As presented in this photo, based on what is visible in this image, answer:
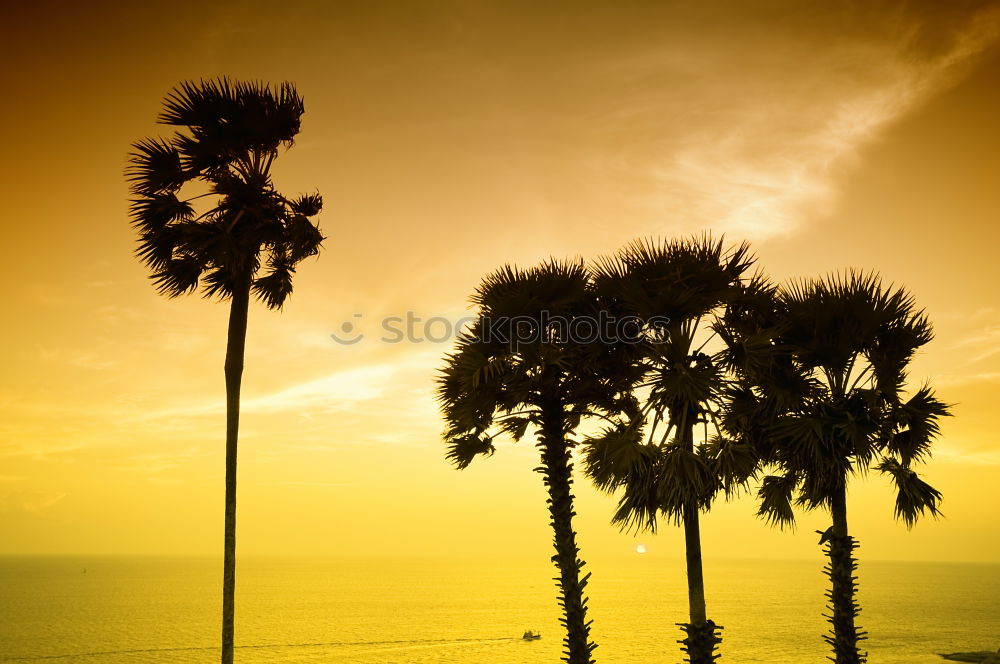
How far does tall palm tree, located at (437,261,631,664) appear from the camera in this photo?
15.1 meters

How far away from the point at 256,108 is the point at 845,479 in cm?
1431

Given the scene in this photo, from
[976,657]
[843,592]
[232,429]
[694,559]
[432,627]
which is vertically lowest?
[432,627]

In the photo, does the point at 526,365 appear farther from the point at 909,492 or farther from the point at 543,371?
the point at 909,492

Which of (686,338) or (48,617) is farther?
(48,617)

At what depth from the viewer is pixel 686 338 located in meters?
14.7

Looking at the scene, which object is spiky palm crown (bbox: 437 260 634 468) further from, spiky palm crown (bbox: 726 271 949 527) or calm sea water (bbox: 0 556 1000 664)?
calm sea water (bbox: 0 556 1000 664)

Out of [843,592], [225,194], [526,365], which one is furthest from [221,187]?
[843,592]

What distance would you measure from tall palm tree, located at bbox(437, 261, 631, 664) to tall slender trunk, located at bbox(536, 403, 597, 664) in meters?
0.02

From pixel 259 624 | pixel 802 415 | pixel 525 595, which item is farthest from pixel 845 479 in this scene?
pixel 525 595

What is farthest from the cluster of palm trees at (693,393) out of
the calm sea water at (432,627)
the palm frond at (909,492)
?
the calm sea water at (432,627)

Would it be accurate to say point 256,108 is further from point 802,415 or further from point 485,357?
point 802,415

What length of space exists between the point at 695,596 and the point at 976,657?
195 feet

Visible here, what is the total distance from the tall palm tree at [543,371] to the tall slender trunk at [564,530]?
0.02 metres

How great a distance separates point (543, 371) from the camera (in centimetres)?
1523
